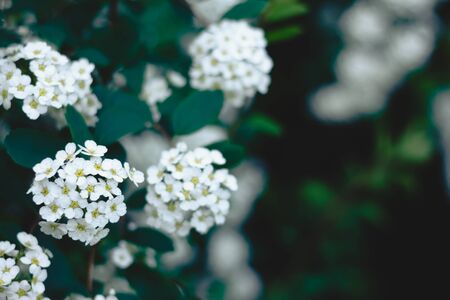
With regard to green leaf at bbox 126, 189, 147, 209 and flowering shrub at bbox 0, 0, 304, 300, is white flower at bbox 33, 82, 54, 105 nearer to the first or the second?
flowering shrub at bbox 0, 0, 304, 300

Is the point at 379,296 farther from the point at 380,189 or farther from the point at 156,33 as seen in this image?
the point at 156,33

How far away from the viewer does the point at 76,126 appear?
1.07 metres

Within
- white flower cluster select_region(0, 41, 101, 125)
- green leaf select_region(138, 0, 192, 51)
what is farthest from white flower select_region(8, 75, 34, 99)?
green leaf select_region(138, 0, 192, 51)

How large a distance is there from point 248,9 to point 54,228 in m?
0.72

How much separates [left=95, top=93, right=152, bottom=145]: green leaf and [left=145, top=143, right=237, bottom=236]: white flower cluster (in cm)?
9

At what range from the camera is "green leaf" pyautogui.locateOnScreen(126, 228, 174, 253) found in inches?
49.5

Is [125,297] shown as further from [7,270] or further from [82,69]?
[82,69]

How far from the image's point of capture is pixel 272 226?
2828 millimetres

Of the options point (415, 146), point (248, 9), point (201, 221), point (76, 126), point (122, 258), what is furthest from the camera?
point (415, 146)

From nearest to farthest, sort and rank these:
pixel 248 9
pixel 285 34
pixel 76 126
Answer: pixel 76 126, pixel 248 9, pixel 285 34

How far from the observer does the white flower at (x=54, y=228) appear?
1.01m

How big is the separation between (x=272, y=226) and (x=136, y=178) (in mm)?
1841

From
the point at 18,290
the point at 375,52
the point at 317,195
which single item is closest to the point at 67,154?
the point at 18,290

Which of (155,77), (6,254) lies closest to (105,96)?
(6,254)
